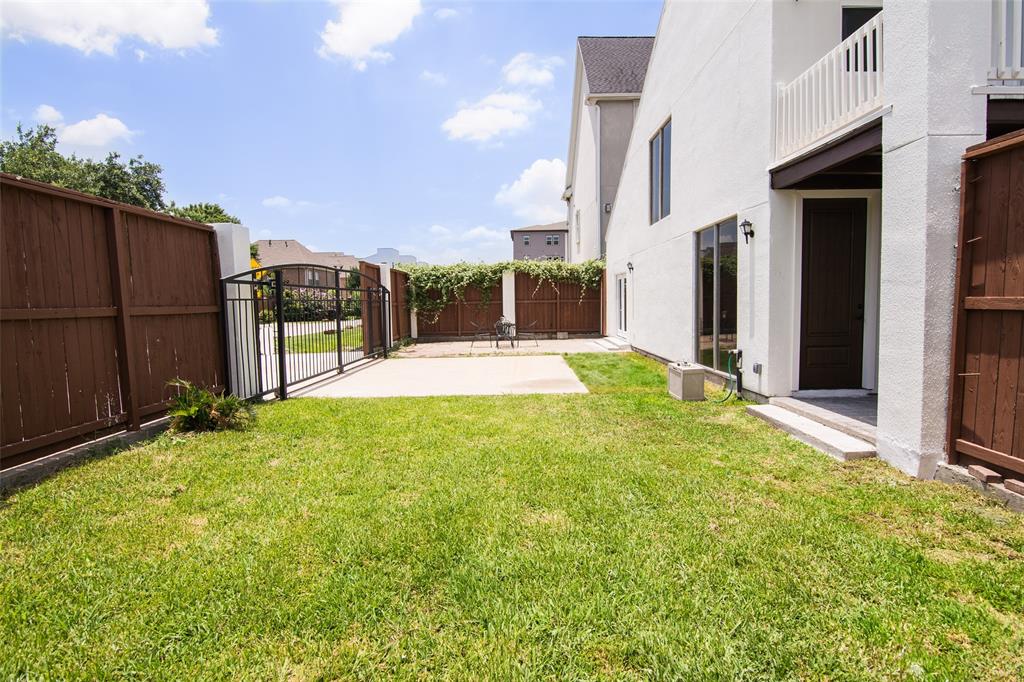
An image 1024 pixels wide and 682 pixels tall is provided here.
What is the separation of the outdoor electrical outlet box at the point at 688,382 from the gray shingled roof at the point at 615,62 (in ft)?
52.2

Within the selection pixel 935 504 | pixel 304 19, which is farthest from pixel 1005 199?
pixel 304 19

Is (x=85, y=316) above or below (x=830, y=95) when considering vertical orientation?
below

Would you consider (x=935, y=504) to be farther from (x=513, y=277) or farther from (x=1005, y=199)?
(x=513, y=277)

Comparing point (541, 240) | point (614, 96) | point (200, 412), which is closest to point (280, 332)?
point (200, 412)

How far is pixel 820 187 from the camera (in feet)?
19.7

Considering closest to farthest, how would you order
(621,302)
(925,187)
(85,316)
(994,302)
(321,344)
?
(994,302), (925,187), (85,316), (321,344), (621,302)

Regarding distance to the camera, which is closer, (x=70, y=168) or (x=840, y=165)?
(x=840, y=165)

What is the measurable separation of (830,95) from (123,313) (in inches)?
296

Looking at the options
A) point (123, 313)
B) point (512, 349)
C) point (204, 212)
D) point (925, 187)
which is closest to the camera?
point (925, 187)

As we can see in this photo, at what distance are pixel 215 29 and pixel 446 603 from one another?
880cm

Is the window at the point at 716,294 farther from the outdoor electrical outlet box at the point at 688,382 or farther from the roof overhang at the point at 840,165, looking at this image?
the roof overhang at the point at 840,165

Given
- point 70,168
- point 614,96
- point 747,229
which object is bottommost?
point 747,229

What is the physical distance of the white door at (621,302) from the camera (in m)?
14.6

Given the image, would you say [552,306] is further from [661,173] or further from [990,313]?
[990,313]
